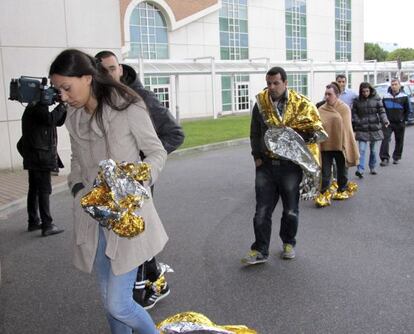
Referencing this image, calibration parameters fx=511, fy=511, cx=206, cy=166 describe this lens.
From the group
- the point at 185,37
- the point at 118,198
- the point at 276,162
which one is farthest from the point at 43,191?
the point at 185,37

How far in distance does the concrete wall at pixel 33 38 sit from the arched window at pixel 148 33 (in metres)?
19.1

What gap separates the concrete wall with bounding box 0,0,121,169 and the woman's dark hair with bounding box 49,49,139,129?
8.35 m

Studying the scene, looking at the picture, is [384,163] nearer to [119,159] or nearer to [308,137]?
[308,137]

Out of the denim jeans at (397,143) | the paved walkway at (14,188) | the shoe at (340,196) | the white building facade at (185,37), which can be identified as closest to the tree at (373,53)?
the white building facade at (185,37)

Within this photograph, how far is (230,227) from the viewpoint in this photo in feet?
20.0

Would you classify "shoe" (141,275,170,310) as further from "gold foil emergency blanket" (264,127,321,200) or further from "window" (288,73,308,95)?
"window" (288,73,308,95)

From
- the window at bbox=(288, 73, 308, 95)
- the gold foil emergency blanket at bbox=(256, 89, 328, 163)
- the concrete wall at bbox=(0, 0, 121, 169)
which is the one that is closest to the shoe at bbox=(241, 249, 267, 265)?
the gold foil emergency blanket at bbox=(256, 89, 328, 163)

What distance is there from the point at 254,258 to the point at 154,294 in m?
1.14

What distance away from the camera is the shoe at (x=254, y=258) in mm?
4699

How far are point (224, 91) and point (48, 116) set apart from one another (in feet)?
95.0

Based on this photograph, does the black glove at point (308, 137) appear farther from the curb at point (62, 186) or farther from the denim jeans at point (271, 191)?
the curb at point (62, 186)

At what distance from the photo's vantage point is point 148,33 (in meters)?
30.6

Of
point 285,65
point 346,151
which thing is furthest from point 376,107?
point 285,65

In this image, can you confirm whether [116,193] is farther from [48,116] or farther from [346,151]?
[346,151]
